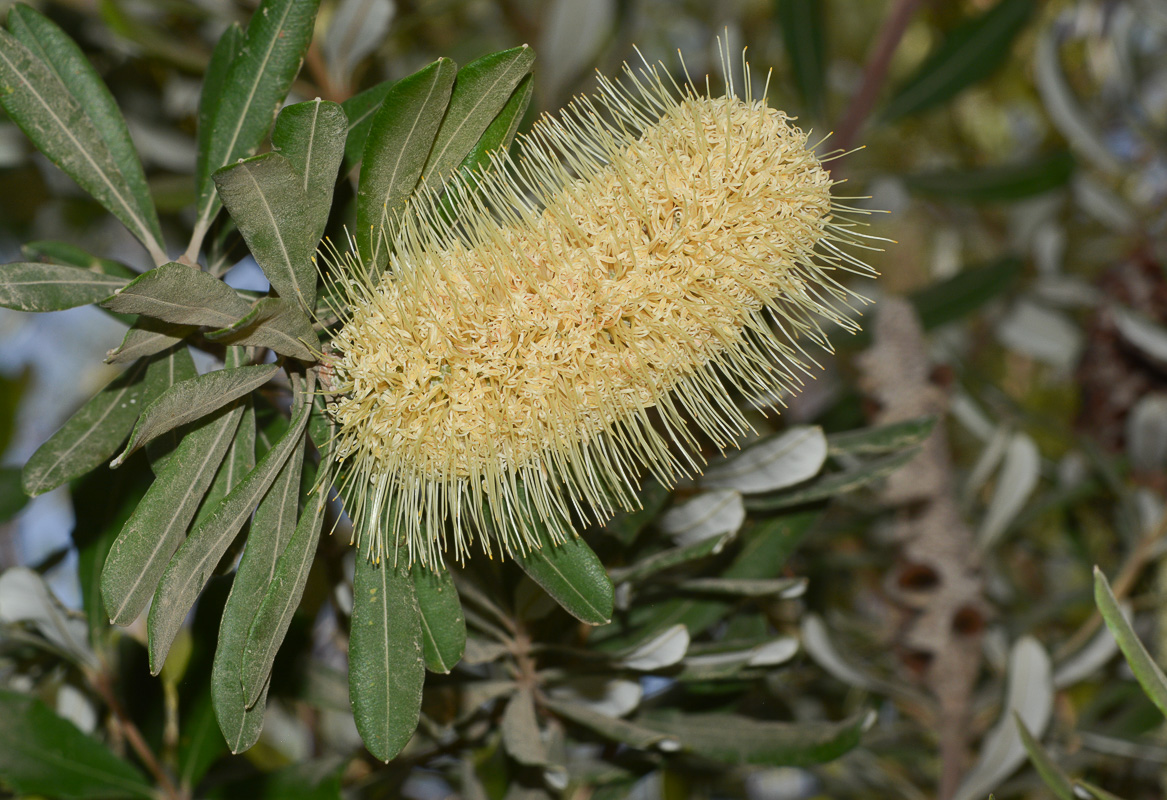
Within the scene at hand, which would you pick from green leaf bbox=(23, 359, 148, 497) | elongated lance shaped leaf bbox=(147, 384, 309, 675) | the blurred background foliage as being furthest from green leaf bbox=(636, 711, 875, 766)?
green leaf bbox=(23, 359, 148, 497)

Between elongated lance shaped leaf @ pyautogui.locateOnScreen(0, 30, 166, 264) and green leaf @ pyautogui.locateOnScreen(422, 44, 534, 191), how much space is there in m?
0.31

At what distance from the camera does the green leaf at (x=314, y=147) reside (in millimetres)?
737

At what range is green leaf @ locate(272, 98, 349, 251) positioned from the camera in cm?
74

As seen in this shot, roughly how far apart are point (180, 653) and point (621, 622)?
2.36 feet

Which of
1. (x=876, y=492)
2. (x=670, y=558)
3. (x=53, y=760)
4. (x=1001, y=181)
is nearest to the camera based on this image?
(x=670, y=558)

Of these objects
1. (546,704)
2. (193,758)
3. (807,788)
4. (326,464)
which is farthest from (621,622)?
(807,788)

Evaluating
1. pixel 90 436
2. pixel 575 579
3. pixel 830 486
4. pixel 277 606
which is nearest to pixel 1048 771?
pixel 830 486

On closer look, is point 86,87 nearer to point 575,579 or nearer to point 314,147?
point 314,147

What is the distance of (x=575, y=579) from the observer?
2.61ft

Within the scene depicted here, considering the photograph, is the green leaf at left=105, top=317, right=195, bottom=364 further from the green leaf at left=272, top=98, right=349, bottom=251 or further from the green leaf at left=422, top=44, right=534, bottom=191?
the green leaf at left=422, top=44, right=534, bottom=191

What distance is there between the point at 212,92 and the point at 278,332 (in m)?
0.39

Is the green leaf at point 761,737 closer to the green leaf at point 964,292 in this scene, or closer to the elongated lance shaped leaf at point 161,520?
the elongated lance shaped leaf at point 161,520

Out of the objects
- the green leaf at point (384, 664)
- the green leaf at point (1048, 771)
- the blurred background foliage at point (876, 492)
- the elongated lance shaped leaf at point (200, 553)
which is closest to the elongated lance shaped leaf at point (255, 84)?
the blurred background foliage at point (876, 492)

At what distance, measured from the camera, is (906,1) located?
5.73 ft
